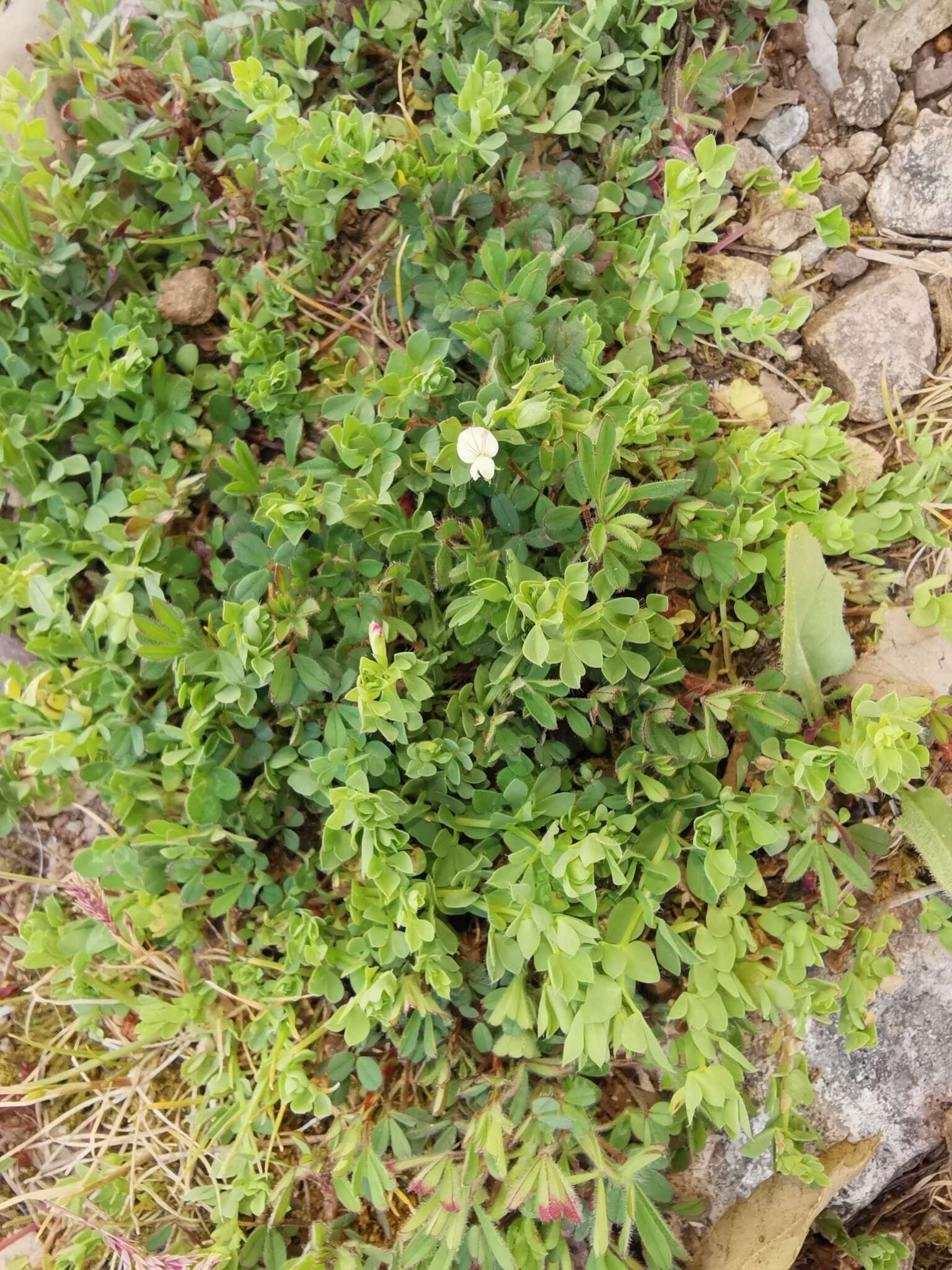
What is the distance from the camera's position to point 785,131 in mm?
3318

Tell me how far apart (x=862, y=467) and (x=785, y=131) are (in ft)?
4.32

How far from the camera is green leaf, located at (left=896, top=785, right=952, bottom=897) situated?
271 centimetres

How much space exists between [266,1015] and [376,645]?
1.35m

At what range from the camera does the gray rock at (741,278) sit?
10.4 feet

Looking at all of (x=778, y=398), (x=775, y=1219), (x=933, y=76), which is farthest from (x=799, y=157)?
(x=775, y=1219)

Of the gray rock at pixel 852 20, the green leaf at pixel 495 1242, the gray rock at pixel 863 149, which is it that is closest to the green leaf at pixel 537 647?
the green leaf at pixel 495 1242

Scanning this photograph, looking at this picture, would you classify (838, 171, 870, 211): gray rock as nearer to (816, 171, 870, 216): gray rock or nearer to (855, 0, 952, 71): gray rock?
(816, 171, 870, 216): gray rock

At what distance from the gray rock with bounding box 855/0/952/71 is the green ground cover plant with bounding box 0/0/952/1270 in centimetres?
52

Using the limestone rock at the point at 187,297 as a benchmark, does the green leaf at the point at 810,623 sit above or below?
below

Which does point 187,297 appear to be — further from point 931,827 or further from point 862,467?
point 931,827

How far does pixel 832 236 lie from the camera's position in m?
3.04

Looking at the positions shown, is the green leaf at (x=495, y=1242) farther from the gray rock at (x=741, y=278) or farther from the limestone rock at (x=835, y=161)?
the limestone rock at (x=835, y=161)

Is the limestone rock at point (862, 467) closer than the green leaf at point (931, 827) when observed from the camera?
No

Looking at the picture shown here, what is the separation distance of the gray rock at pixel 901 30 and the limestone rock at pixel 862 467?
4.80 ft
